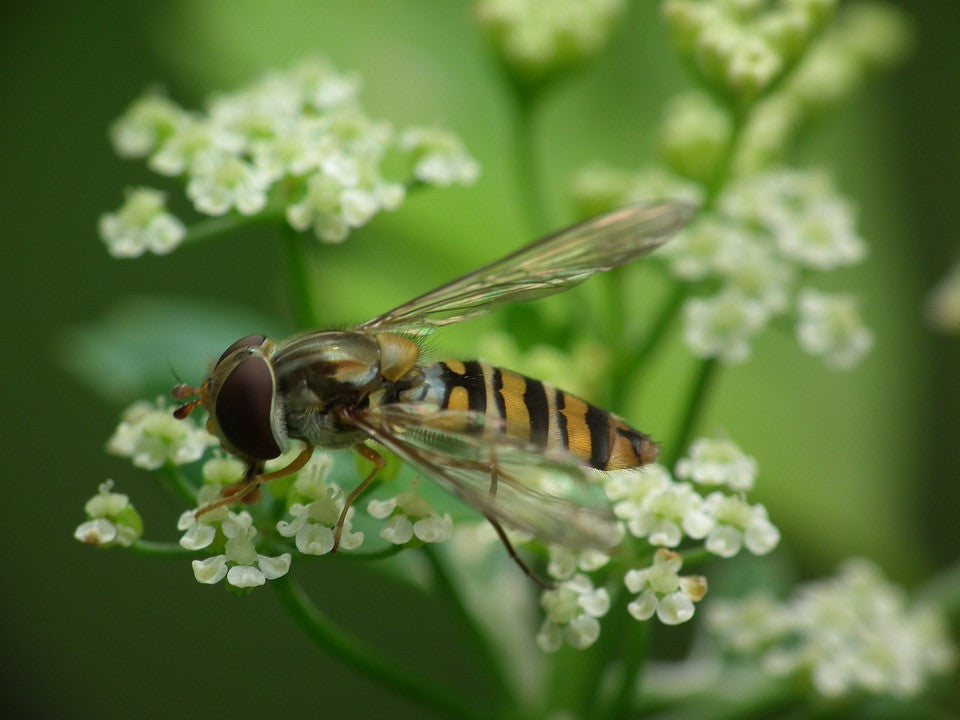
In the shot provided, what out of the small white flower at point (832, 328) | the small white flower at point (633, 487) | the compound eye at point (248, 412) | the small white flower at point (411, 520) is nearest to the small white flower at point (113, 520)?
the compound eye at point (248, 412)

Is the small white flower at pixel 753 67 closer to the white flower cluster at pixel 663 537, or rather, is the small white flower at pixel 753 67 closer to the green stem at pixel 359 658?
the white flower cluster at pixel 663 537

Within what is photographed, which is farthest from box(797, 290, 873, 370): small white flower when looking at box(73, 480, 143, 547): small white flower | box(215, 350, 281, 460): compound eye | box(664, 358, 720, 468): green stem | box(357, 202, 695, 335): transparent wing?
box(73, 480, 143, 547): small white flower

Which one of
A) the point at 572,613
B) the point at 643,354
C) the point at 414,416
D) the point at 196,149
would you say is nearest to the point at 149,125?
the point at 196,149

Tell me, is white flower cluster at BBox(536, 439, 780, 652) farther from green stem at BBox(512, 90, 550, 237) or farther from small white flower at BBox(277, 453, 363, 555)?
green stem at BBox(512, 90, 550, 237)

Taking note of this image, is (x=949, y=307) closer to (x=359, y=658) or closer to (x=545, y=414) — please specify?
(x=545, y=414)

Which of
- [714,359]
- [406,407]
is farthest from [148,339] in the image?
[714,359]

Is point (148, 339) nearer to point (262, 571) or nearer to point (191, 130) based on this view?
point (191, 130)

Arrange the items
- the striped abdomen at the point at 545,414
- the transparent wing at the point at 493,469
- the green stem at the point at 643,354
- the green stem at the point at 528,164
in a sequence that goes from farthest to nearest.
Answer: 1. the green stem at the point at 528,164
2. the green stem at the point at 643,354
3. the striped abdomen at the point at 545,414
4. the transparent wing at the point at 493,469
